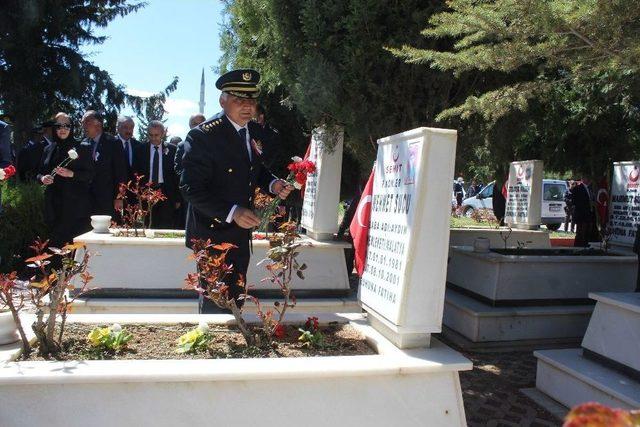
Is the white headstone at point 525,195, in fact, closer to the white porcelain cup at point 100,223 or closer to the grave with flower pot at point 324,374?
the grave with flower pot at point 324,374

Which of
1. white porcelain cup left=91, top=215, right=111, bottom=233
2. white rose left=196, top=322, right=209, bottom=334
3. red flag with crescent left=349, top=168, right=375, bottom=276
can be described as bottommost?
white rose left=196, top=322, right=209, bottom=334

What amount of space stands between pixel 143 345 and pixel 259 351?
2.10 feet

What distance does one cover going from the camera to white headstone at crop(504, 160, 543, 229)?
815 centimetres

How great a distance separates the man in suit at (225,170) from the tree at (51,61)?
37.8 feet

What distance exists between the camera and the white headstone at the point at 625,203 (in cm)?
700

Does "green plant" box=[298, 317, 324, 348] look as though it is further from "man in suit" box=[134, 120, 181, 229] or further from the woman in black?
"man in suit" box=[134, 120, 181, 229]

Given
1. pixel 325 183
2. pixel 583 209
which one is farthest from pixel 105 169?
pixel 583 209

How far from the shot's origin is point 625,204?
7172 mm

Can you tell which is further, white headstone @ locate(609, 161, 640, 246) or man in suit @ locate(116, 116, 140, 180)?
man in suit @ locate(116, 116, 140, 180)

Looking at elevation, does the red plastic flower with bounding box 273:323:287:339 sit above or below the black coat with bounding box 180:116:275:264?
below

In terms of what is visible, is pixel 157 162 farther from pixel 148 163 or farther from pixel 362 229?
pixel 362 229

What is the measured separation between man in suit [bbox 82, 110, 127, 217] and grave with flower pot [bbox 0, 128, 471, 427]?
14.5 feet

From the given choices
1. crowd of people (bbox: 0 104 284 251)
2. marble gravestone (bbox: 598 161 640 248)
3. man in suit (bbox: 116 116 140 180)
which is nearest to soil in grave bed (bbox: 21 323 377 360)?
crowd of people (bbox: 0 104 284 251)

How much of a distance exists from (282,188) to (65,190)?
12.2 ft
